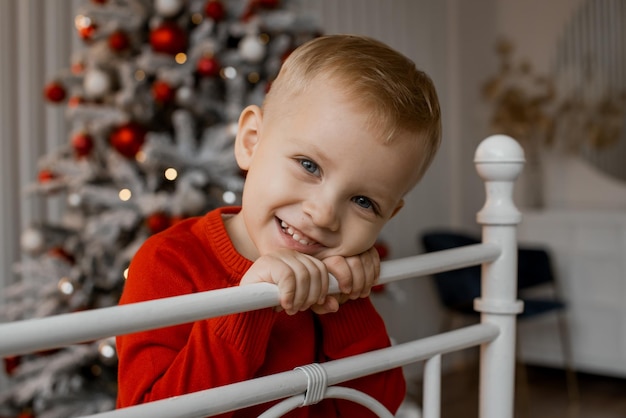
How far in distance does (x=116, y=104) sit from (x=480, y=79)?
2814mm

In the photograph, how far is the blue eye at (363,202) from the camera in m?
0.77

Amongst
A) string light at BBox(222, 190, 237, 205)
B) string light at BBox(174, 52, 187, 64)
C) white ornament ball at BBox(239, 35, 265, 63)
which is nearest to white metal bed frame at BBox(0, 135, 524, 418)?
string light at BBox(222, 190, 237, 205)

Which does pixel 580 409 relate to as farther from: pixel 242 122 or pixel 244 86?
pixel 242 122

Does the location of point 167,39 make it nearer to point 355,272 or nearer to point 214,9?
point 214,9

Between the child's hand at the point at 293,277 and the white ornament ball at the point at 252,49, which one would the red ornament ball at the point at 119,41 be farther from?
the child's hand at the point at 293,277

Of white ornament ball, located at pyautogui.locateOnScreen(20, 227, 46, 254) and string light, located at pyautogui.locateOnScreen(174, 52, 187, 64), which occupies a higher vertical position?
string light, located at pyautogui.locateOnScreen(174, 52, 187, 64)

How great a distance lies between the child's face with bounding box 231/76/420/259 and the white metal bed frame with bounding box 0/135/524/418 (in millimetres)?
67

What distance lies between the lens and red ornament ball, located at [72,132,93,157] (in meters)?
2.12

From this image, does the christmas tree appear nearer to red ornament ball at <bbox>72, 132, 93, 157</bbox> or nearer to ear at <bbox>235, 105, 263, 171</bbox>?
red ornament ball at <bbox>72, 132, 93, 157</bbox>

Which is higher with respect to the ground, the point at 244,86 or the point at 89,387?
the point at 244,86

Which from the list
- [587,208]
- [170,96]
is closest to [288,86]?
[170,96]

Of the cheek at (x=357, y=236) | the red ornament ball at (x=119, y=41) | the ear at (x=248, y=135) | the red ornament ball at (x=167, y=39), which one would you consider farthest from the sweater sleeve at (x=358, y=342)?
the red ornament ball at (x=119, y=41)

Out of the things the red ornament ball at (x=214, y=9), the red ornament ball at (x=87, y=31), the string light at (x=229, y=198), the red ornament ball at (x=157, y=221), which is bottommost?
the red ornament ball at (x=157, y=221)

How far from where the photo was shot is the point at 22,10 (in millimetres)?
2643
